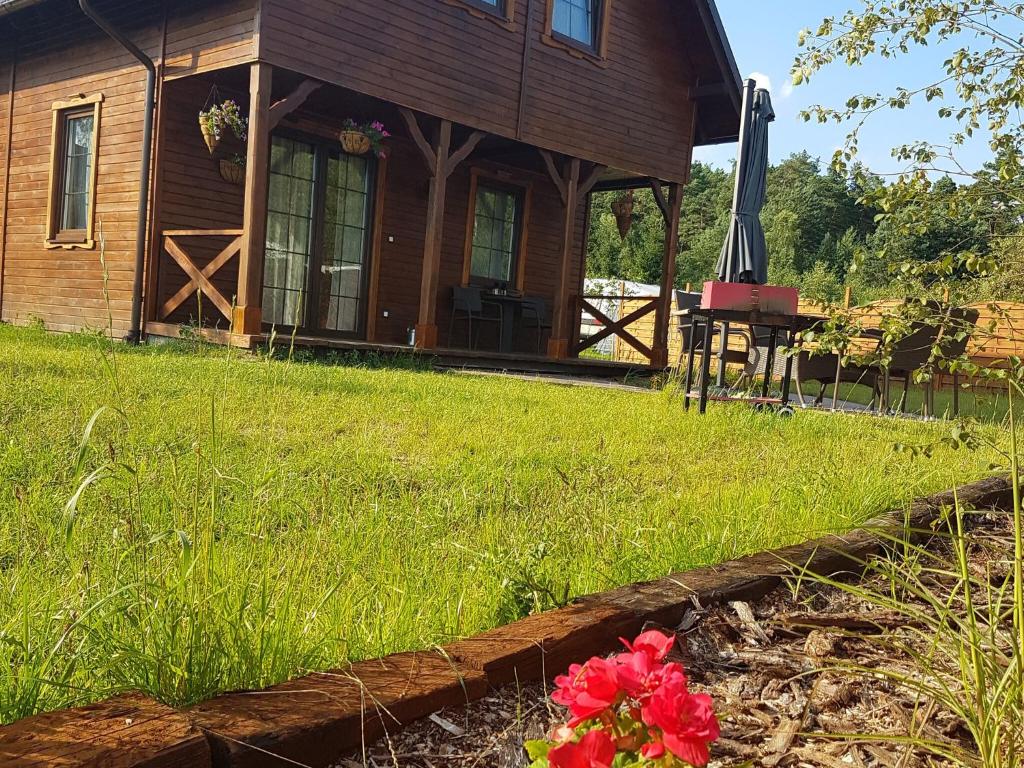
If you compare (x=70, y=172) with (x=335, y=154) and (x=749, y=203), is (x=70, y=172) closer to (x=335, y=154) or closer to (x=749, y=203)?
(x=335, y=154)

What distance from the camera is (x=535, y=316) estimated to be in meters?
11.6

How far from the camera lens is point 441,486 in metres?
3.06

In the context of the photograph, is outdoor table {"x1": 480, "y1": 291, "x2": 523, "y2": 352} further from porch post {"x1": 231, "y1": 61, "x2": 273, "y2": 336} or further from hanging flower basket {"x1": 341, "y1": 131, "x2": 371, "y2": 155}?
porch post {"x1": 231, "y1": 61, "x2": 273, "y2": 336}

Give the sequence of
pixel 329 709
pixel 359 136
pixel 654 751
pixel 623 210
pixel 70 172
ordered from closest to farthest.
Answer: pixel 654 751, pixel 329 709, pixel 359 136, pixel 70 172, pixel 623 210

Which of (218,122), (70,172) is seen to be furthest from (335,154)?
(70,172)

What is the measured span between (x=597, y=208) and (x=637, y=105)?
28.3 m

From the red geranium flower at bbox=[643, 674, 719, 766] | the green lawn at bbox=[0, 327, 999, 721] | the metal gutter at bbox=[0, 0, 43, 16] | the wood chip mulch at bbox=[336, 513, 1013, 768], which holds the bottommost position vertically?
the wood chip mulch at bbox=[336, 513, 1013, 768]

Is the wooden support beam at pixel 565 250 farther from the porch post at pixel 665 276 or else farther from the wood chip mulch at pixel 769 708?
the wood chip mulch at pixel 769 708

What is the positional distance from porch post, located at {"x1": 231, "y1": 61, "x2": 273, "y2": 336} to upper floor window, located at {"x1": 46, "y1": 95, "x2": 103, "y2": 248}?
9.38 ft

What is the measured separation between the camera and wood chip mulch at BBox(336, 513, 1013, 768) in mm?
1226

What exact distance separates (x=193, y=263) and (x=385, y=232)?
2561 mm

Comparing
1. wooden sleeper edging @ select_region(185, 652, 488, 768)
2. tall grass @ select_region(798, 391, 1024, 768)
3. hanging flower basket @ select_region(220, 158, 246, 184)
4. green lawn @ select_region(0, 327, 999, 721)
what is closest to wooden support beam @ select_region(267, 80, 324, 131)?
hanging flower basket @ select_region(220, 158, 246, 184)

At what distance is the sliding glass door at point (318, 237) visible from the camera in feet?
30.6

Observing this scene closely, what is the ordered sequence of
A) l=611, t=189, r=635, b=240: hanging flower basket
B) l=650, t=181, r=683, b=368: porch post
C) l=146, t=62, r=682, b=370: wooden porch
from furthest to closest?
l=611, t=189, r=635, b=240: hanging flower basket
l=650, t=181, r=683, b=368: porch post
l=146, t=62, r=682, b=370: wooden porch
